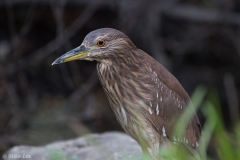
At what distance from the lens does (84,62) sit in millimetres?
9148

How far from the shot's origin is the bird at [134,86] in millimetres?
4422

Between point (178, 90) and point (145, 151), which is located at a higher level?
point (178, 90)

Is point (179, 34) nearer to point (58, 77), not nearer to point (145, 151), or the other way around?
point (58, 77)

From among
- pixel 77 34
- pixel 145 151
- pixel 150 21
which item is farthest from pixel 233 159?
pixel 77 34

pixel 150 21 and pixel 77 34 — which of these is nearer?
pixel 150 21

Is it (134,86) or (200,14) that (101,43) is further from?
(200,14)

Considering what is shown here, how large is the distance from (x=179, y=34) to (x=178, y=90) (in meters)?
4.16

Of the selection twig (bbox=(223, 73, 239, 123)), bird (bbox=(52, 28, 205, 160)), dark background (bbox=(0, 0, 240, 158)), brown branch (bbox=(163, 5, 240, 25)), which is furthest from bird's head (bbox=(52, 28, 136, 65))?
twig (bbox=(223, 73, 239, 123))

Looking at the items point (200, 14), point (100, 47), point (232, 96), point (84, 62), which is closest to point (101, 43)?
point (100, 47)

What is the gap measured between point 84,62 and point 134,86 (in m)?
4.64

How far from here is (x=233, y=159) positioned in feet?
9.32

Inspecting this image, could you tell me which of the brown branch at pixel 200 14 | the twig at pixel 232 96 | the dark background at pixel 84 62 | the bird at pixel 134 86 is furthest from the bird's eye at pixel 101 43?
the twig at pixel 232 96

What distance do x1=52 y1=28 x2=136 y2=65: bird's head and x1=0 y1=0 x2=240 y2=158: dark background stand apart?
2625 mm

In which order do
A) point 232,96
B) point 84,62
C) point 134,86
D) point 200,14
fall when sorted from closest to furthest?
1. point 134,86
2. point 200,14
3. point 232,96
4. point 84,62
